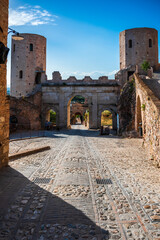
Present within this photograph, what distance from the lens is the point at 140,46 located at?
38156 mm

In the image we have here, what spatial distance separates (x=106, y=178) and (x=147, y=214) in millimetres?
2172

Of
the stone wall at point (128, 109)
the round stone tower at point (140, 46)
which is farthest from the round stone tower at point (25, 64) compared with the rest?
the stone wall at point (128, 109)

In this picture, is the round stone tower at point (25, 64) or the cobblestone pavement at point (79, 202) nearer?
A: the cobblestone pavement at point (79, 202)

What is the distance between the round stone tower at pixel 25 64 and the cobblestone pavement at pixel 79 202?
29.0 meters

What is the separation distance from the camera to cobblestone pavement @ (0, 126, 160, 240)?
9.66 feet

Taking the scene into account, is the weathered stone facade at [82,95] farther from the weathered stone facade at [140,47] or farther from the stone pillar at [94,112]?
the weathered stone facade at [140,47]

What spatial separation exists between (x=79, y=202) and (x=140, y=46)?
3982cm

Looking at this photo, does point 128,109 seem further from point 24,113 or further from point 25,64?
point 25,64

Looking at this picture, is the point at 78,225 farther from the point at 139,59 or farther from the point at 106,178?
the point at 139,59

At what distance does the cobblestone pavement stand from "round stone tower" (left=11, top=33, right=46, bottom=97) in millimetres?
28965

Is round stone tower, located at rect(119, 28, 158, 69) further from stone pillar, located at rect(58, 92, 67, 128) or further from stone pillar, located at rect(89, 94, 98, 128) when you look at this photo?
stone pillar, located at rect(58, 92, 67, 128)

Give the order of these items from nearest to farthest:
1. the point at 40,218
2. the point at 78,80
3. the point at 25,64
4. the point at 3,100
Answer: the point at 40,218
the point at 3,100
the point at 78,80
the point at 25,64

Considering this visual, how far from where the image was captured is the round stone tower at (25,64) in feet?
109

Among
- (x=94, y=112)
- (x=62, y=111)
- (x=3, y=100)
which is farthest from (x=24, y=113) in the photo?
(x=3, y=100)
